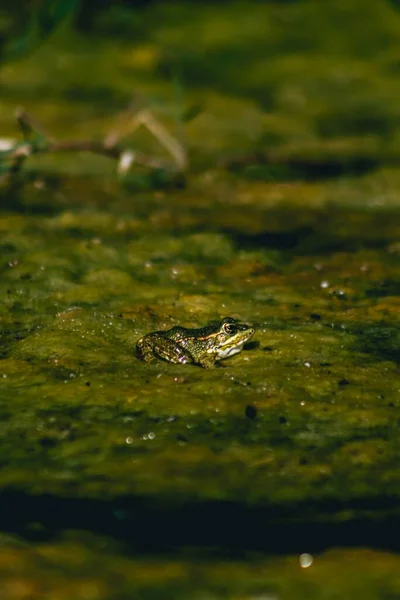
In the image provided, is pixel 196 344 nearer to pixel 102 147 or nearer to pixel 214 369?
pixel 214 369

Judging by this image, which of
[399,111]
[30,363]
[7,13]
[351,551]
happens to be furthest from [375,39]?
[351,551]

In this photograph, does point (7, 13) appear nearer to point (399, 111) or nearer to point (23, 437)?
point (399, 111)

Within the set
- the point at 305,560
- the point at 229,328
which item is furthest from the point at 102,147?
the point at 305,560

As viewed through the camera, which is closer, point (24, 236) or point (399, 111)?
point (24, 236)

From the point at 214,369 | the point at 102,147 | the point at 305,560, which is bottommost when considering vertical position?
the point at 102,147

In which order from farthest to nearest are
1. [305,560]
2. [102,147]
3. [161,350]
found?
1. [102,147]
2. [161,350]
3. [305,560]

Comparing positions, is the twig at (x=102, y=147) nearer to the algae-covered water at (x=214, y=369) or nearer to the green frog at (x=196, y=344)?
the algae-covered water at (x=214, y=369)

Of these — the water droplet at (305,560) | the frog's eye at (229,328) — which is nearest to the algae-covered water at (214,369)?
the water droplet at (305,560)
